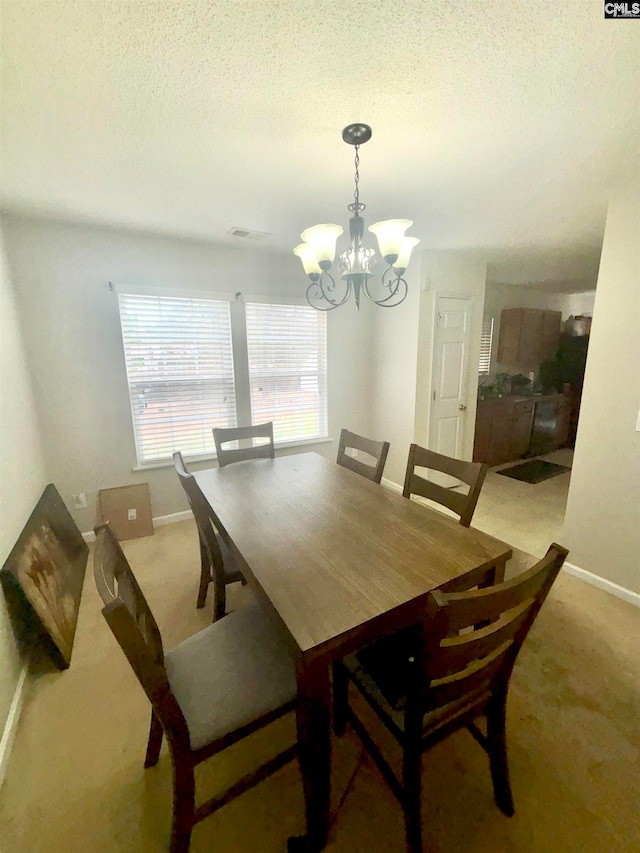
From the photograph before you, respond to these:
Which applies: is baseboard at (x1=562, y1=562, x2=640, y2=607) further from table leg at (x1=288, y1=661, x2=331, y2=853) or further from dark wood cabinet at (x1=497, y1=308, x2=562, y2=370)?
dark wood cabinet at (x1=497, y1=308, x2=562, y2=370)

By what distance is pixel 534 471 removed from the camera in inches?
165

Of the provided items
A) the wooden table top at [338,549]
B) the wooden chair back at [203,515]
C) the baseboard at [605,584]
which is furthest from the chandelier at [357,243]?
the baseboard at [605,584]

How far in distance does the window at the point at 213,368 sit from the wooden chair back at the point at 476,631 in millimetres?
2640

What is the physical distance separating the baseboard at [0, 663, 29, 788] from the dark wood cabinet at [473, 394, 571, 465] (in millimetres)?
4310

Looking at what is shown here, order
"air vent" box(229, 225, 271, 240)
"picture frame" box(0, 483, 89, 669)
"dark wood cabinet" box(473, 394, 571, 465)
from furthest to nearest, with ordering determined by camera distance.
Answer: "dark wood cabinet" box(473, 394, 571, 465)
"air vent" box(229, 225, 271, 240)
"picture frame" box(0, 483, 89, 669)

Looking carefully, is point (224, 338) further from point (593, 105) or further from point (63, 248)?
point (593, 105)

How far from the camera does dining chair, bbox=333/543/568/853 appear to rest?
0.76m

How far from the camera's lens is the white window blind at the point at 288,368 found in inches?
124

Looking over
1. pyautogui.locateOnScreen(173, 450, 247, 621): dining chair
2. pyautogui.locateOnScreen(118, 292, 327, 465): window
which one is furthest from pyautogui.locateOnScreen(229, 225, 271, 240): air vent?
pyautogui.locateOnScreen(173, 450, 247, 621): dining chair

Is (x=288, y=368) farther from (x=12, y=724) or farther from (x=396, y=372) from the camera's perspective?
(x=12, y=724)

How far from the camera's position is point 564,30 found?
986 millimetres

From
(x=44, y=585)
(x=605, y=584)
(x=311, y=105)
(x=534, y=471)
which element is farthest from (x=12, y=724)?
(x=534, y=471)

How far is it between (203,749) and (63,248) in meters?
3.01

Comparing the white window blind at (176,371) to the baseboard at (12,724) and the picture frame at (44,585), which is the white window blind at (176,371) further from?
the baseboard at (12,724)
